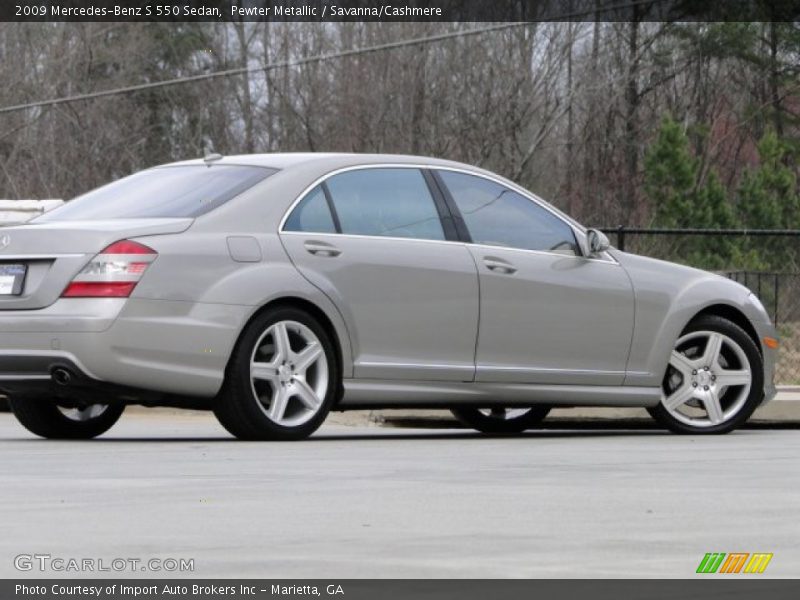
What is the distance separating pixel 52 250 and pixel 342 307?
1523 millimetres

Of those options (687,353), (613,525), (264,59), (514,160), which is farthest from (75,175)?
(613,525)

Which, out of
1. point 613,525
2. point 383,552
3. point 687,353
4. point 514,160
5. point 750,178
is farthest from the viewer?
point 514,160

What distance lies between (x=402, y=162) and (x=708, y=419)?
Result: 2390mm

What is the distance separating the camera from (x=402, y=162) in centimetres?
1163

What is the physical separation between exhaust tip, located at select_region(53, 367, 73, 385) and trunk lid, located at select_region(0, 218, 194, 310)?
33 cm

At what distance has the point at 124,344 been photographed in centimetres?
1028

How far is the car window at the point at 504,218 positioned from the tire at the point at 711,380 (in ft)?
3.23

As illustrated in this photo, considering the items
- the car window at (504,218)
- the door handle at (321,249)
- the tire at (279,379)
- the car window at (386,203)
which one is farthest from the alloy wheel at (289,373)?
the car window at (504,218)

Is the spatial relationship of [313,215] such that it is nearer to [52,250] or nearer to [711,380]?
[52,250]

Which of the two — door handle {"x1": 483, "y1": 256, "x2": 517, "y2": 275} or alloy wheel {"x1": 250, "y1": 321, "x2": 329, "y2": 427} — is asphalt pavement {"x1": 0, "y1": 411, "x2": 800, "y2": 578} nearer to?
alloy wheel {"x1": 250, "y1": 321, "x2": 329, "y2": 427}

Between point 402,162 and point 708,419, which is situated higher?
point 402,162

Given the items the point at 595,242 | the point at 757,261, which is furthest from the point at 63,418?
the point at 757,261
